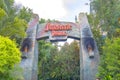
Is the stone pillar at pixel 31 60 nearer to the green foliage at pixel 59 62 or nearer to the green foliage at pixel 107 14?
the green foliage at pixel 107 14

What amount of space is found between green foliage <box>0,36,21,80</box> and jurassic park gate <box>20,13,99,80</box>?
5.44 meters

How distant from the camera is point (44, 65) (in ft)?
120

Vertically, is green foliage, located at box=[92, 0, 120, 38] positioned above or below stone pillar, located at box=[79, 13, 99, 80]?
above

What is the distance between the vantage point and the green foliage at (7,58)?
17312mm

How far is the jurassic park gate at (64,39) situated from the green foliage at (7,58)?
5436 mm

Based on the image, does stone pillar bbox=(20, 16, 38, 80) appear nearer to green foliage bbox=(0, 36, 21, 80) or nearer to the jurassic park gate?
the jurassic park gate

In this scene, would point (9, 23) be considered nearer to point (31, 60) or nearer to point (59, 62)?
point (31, 60)

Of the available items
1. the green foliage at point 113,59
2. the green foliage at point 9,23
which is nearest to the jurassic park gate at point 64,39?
the green foliage at point 9,23

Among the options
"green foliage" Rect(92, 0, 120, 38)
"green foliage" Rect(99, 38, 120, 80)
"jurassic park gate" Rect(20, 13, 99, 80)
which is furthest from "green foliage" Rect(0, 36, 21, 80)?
"green foliage" Rect(92, 0, 120, 38)

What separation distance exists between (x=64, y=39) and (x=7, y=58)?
7749mm

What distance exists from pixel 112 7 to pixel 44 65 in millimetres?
13076

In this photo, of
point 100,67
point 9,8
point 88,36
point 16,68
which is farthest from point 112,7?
point 16,68

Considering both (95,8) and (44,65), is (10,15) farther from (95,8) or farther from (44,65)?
(44,65)

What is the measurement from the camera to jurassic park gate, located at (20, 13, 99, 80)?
23.7 meters
